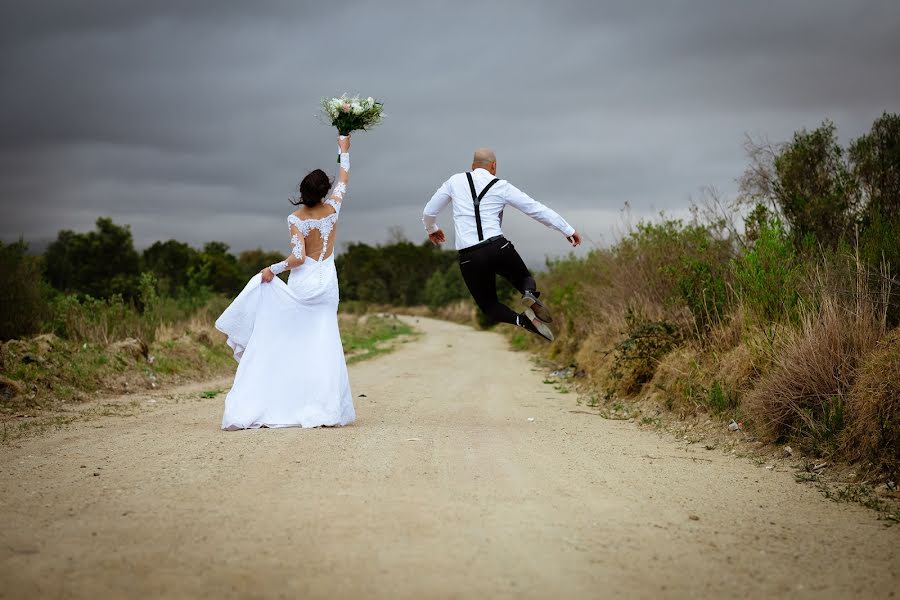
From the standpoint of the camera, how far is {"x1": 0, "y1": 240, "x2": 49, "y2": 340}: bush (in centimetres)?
1433

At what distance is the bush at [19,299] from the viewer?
14.3 m

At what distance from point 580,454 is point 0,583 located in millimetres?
4977

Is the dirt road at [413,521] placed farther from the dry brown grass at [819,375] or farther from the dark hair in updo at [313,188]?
the dark hair in updo at [313,188]

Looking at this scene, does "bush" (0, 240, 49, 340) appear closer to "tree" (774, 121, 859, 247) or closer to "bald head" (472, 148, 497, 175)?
"bald head" (472, 148, 497, 175)

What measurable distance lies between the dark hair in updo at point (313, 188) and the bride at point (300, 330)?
A: 0.5 inches

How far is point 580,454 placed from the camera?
7273mm

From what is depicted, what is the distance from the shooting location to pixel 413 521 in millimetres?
4574

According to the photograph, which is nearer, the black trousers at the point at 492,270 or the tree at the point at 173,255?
the black trousers at the point at 492,270

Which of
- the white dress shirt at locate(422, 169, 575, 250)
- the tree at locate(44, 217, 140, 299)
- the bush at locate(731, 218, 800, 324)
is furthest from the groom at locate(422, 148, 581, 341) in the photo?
the tree at locate(44, 217, 140, 299)

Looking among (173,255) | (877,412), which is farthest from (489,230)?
(173,255)

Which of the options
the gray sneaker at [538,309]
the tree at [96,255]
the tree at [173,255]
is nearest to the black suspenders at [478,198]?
the gray sneaker at [538,309]

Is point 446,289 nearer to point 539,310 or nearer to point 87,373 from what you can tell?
point 87,373

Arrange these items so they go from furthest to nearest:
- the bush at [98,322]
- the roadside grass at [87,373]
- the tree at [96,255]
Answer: the tree at [96,255] < the bush at [98,322] < the roadside grass at [87,373]

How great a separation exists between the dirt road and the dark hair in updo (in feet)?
8.96
